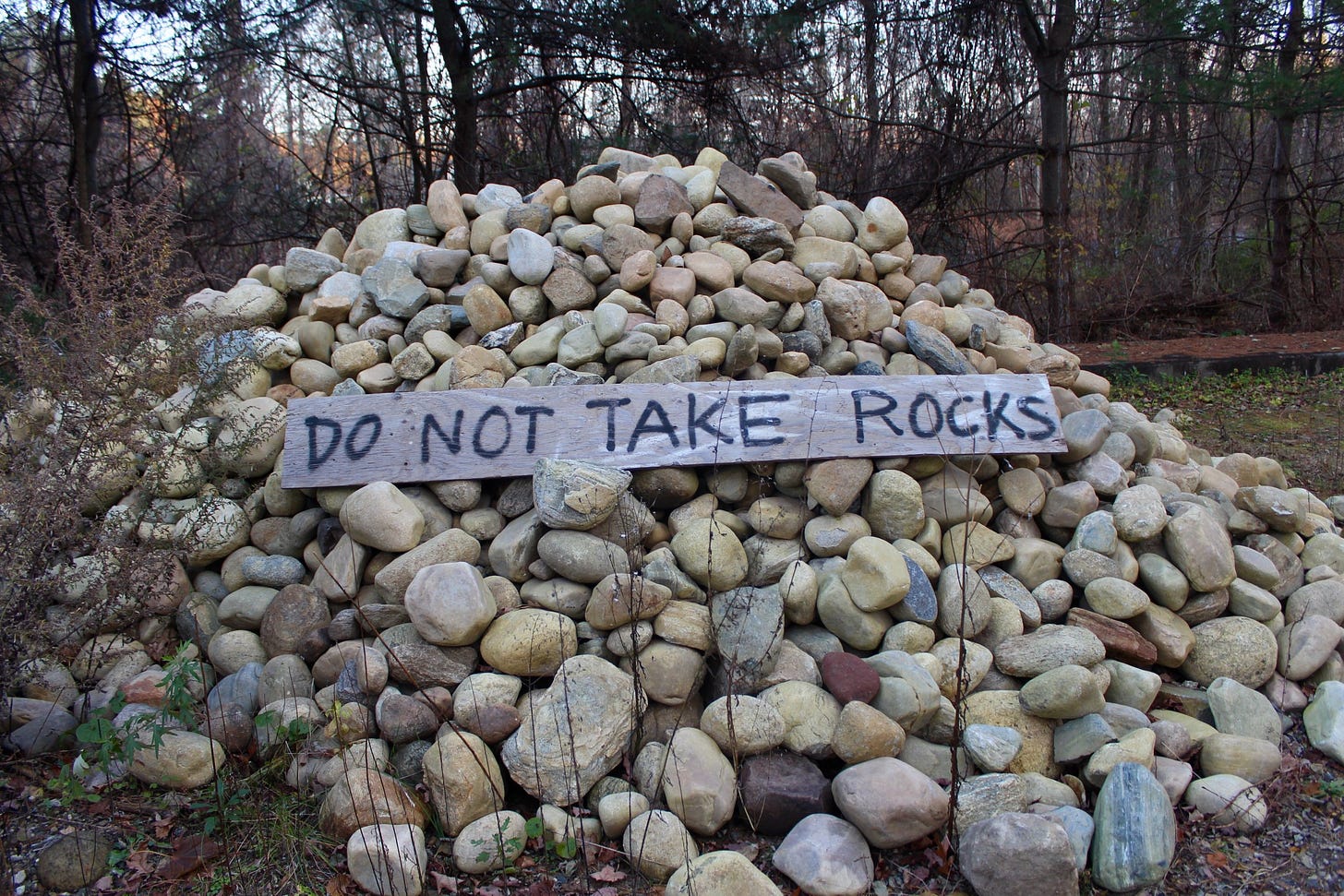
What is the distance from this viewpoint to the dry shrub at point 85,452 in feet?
8.28

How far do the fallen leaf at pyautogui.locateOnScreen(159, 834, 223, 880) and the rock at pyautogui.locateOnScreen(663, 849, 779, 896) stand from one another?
109 centimetres

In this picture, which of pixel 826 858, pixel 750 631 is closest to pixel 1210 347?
pixel 750 631

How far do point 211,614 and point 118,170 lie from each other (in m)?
7.05

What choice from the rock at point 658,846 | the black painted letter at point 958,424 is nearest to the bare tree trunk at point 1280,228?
the black painted letter at point 958,424

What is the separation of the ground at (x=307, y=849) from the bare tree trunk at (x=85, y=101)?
6.20 metres

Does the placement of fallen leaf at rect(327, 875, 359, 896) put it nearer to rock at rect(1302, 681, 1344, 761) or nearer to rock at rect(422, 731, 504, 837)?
rock at rect(422, 731, 504, 837)

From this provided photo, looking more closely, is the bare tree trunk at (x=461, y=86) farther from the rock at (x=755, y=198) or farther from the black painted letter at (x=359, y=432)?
the black painted letter at (x=359, y=432)

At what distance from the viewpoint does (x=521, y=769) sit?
8.03 ft

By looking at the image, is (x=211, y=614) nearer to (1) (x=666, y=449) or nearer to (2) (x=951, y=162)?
(1) (x=666, y=449)

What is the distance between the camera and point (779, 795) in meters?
2.43

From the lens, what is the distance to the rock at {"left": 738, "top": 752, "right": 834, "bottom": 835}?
243 cm

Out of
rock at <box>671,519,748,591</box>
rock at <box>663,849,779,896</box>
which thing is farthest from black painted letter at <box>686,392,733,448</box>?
rock at <box>663,849,779,896</box>

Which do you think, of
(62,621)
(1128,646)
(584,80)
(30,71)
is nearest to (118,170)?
(30,71)

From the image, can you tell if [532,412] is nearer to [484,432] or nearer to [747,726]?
[484,432]
